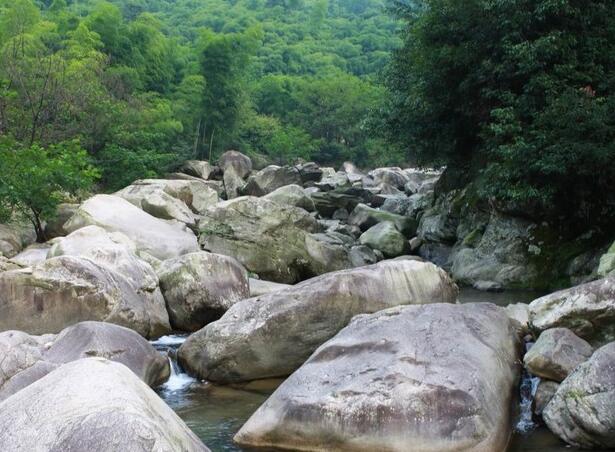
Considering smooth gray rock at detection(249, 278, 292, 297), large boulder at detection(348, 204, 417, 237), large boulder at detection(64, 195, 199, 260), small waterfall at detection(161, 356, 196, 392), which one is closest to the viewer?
small waterfall at detection(161, 356, 196, 392)

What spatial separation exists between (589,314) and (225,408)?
14.1 ft

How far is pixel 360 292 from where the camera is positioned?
974cm

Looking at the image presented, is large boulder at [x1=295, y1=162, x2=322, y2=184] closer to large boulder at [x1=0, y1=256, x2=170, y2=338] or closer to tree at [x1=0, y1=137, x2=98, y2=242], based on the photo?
tree at [x1=0, y1=137, x2=98, y2=242]

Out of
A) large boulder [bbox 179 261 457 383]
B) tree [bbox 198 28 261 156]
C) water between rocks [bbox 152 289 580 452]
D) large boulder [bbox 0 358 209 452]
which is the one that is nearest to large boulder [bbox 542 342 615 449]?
water between rocks [bbox 152 289 580 452]

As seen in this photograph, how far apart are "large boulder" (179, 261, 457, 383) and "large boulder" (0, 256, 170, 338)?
1.61m

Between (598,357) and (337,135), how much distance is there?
5317cm

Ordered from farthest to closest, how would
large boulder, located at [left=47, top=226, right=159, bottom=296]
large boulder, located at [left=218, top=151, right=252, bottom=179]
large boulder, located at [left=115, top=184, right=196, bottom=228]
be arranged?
1. large boulder, located at [left=218, top=151, right=252, bottom=179]
2. large boulder, located at [left=115, top=184, right=196, bottom=228]
3. large boulder, located at [left=47, top=226, right=159, bottom=296]

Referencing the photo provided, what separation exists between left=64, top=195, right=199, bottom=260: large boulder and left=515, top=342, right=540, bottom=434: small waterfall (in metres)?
8.88

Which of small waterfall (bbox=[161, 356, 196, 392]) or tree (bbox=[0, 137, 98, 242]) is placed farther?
tree (bbox=[0, 137, 98, 242])

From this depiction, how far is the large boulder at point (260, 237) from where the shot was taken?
640 inches

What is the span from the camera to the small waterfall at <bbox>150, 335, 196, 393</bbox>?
29.7 ft

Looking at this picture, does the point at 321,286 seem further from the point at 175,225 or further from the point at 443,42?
the point at 443,42

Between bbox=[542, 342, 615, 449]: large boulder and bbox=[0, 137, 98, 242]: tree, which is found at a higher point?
bbox=[542, 342, 615, 449]: large boulder

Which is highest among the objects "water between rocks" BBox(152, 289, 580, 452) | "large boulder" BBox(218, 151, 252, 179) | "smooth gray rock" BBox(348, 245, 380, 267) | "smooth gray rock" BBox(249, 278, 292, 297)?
"water between rocks" BBox(152, 289, 580, 452)
